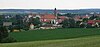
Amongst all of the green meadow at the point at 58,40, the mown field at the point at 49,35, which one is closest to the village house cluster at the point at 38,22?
the mown field at the point at 49,35

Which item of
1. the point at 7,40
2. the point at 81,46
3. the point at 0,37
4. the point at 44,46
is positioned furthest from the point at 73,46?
the point at 0,37

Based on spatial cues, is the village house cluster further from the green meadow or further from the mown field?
the green meadow

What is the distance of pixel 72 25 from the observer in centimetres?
5669

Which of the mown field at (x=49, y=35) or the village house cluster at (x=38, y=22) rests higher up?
the mown field at (x=49, y=35)

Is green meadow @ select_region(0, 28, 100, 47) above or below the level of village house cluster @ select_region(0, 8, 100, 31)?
above

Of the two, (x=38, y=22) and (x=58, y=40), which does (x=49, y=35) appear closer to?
(x=58, y=40)

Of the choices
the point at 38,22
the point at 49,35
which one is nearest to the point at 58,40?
the point at 49,35

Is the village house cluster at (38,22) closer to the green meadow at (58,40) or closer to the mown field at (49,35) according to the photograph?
the mown field at (49,35)

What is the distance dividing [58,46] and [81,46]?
38.7 inches

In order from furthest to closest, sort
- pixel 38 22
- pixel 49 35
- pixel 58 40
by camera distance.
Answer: pixel 38 22 → pixel 49 35 → pixel 58 40

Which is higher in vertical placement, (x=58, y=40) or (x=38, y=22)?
(x=58, y=40)

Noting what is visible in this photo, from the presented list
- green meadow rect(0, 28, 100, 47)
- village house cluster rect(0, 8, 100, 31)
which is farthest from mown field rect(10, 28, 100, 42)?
village house cluster rect(0, 8, 100, 31)

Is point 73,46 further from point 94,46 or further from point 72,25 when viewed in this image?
point 72,25

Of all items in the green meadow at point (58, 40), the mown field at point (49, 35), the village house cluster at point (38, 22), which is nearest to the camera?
the green meadow at point (58, 40)
